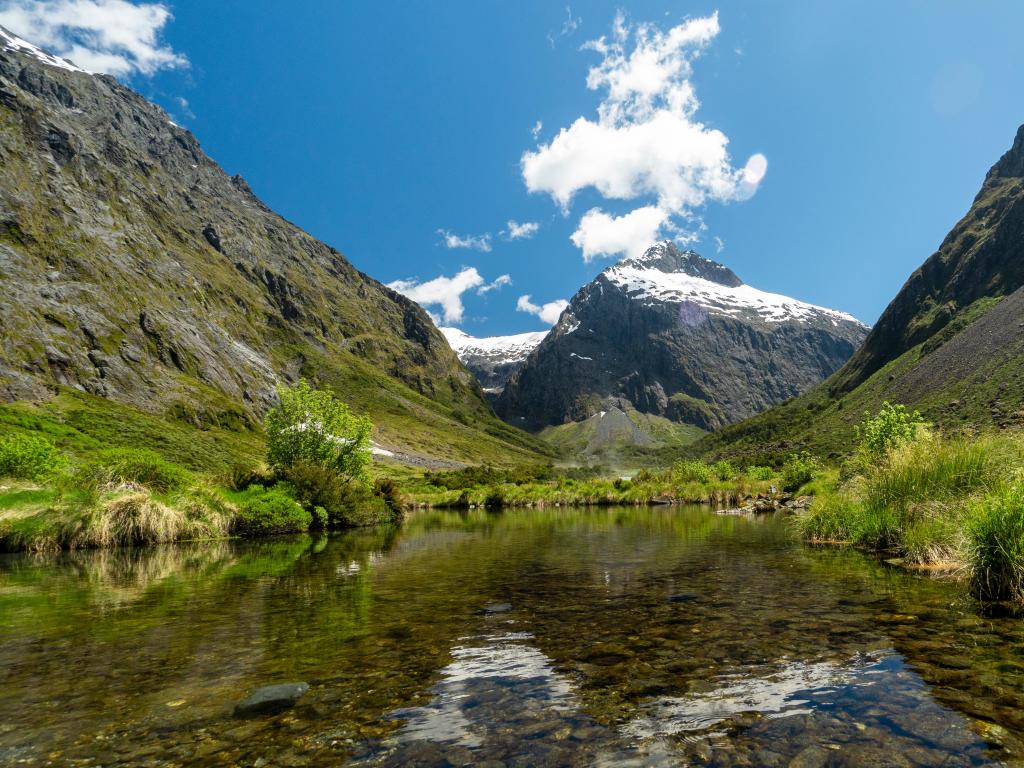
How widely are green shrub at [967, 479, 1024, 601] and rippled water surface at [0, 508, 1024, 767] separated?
809mm

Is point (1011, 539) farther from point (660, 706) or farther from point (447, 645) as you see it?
point (447, 645)

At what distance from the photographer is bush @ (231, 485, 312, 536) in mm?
40781

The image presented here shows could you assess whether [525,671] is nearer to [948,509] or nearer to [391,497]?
[948,509]

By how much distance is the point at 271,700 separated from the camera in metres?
8.55

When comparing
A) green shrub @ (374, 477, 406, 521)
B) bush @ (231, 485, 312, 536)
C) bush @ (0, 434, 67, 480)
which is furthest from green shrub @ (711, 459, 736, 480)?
bush @ (0, 434, 67, 480)

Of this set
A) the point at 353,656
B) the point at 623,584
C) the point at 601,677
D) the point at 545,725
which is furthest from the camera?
the point at 623,584

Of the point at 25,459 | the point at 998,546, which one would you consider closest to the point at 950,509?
the point at 998,546

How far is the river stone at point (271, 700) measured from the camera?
8.25m

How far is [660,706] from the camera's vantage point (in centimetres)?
804

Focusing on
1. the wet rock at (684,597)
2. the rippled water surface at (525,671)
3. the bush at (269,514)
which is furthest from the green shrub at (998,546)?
the bush at (269,514)

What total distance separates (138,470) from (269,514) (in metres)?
9.10

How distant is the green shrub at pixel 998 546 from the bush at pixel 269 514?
41.2 metres

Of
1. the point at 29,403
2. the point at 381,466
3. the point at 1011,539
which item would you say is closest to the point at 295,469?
the point at 1011,539

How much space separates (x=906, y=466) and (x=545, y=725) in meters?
18.8
